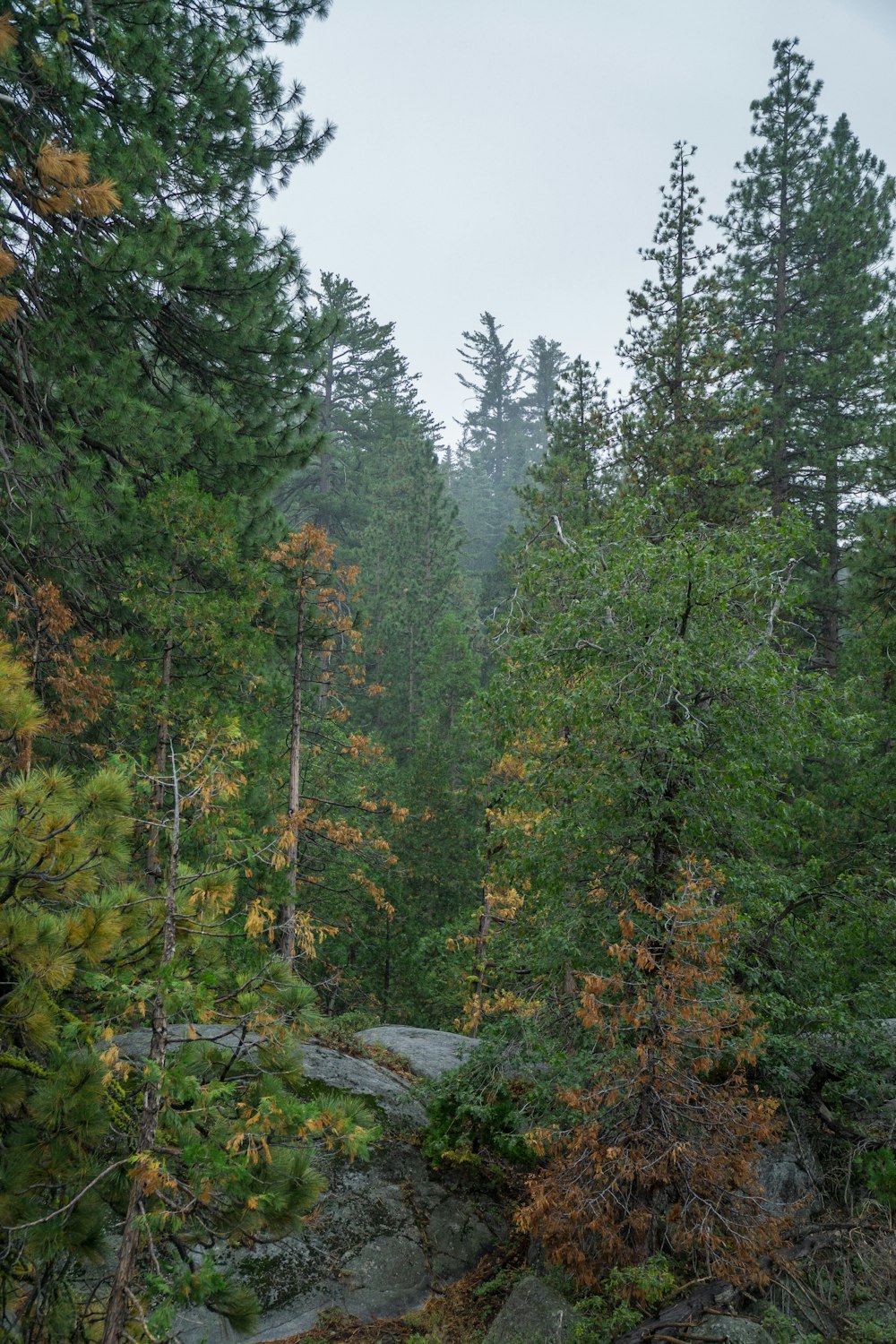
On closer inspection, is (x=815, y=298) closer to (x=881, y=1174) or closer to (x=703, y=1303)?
(x=881, y=1174)

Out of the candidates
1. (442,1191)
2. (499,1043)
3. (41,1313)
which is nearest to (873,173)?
(499,1043)

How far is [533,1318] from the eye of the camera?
20.2ft

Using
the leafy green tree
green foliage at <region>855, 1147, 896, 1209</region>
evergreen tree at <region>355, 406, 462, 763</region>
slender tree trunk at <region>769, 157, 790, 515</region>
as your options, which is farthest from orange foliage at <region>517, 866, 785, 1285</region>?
evergreen tree at <region>355, 406, 462, 763</region>

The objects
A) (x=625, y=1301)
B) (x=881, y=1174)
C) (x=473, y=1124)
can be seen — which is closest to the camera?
(x=625, y=1301)

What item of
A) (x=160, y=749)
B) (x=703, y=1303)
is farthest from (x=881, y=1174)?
(x=160, y=749)

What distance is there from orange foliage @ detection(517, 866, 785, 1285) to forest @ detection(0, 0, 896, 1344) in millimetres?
50

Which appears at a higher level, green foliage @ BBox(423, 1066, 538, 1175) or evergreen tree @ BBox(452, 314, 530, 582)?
evergreen tree @ BBox(452, 314, 530, 582)

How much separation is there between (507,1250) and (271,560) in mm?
8881

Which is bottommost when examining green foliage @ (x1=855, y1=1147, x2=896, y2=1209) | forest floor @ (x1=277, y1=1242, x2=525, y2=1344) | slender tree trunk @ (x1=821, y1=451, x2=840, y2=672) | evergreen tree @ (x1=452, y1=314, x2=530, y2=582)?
forest floor @ (x1=277, y1=1242, x2=525, y2=1344)

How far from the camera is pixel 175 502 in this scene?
9688 mm

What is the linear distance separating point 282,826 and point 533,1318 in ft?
26.7

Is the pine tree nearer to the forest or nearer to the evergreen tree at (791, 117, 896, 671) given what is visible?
the evergreen tree at (791, 117, 896, 671)

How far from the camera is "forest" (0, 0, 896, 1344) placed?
13.5ft

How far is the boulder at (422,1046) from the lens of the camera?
10.4 metres
